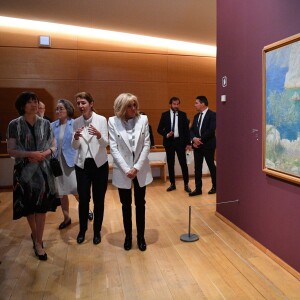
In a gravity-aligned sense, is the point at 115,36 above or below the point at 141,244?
above

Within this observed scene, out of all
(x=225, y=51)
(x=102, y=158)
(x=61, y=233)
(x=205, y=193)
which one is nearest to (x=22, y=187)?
(x=102, y=158)

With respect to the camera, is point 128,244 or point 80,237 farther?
point 80,237

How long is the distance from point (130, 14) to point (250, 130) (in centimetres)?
297

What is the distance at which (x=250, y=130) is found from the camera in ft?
10.6

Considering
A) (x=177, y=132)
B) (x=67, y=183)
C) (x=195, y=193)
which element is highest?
(x=177, y=132)

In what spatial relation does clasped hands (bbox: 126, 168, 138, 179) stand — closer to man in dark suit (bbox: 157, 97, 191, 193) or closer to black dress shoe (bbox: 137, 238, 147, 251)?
black dress shoe (bbox: 137, 238, 147, 251)

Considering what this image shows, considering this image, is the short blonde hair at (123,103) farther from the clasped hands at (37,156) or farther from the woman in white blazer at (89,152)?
the clasped hands at (37,156)

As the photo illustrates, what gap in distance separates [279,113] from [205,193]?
2.92 meters

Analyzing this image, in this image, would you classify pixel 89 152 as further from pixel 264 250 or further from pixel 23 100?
pixel 264 250

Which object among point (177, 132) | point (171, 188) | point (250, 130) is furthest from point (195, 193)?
point (250, 130)

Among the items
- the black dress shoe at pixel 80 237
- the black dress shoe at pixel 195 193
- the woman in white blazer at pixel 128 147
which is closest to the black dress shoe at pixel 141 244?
the woman in white blazer at pixel 128 147

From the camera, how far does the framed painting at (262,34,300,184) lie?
2.46 metres

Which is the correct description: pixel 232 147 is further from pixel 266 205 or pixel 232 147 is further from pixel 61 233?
pixel 61 233

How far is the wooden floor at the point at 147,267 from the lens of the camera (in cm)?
239
